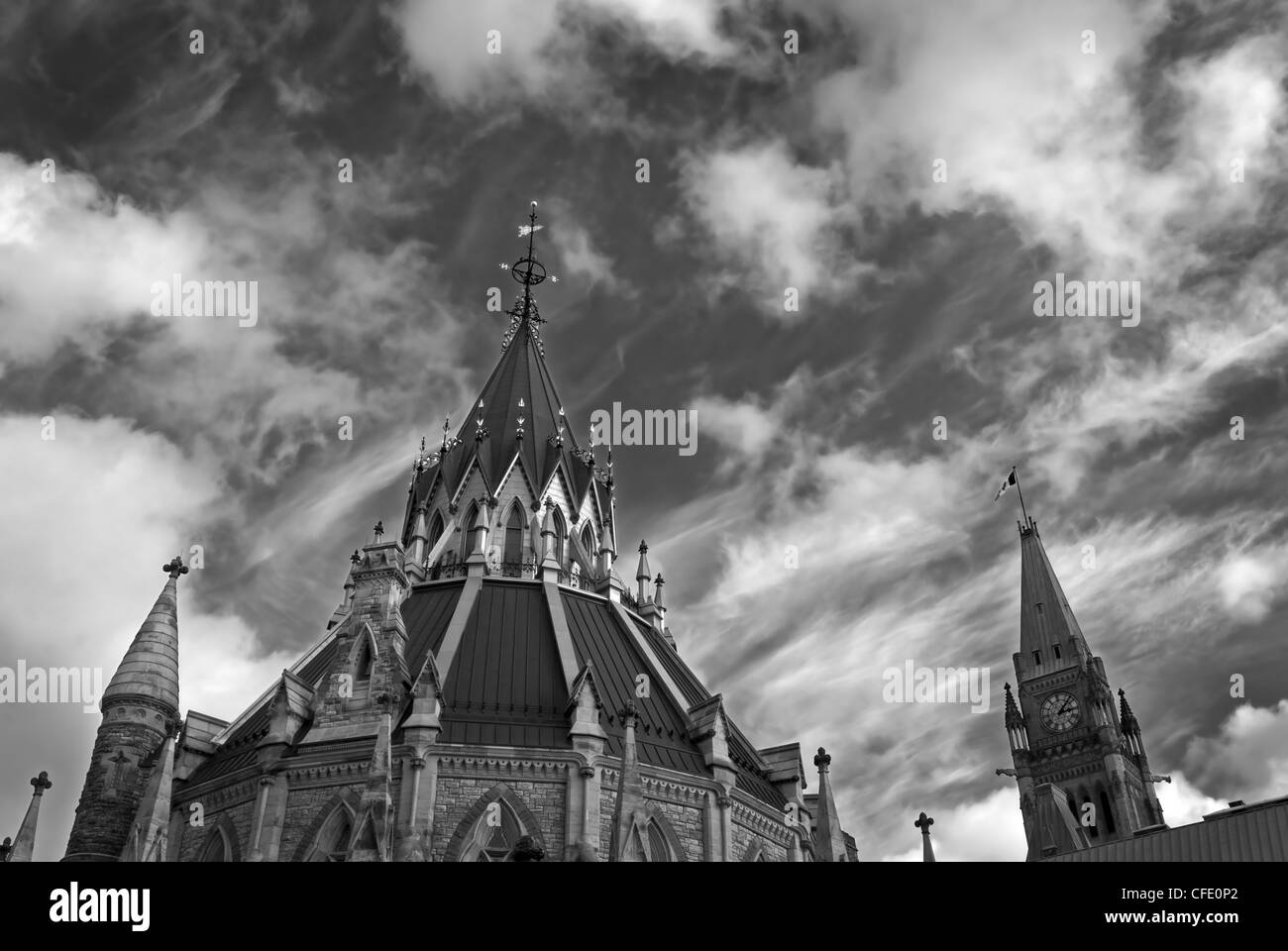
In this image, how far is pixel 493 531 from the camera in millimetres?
43781

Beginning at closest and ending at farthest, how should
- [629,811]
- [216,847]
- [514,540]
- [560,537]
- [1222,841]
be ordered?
[629,811] < [1222,841] < [216,847] < [514,540] < [560,537]

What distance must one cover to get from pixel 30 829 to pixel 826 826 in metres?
23.4

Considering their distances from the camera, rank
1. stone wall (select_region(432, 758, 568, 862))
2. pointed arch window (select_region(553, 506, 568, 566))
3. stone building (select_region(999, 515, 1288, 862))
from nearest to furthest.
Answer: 1. stone wall (select_region(432, 758, 568, 862))
2. pointed arch window (select_region(553, 506, 568, 566))
3. stone building (select_region(999, 515, 1288, 862))

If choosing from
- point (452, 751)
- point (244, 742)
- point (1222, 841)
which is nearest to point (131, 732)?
point (244, 742)

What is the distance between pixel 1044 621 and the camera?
94.4 m

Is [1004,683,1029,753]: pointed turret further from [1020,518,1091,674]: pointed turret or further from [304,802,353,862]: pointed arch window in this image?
[304,802,353,862]: pointed arch window

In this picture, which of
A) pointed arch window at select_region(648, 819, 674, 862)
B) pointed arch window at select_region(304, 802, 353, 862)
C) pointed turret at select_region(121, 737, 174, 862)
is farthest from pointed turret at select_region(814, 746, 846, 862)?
pointed turret at select_region(121, 737, 174, 862)

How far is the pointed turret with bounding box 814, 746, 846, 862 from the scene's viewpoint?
102 feet

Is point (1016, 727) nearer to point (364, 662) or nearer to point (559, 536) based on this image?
point (559, 536)

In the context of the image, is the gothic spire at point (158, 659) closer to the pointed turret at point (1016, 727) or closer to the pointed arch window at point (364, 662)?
the pointed arch window at point (364, 662)

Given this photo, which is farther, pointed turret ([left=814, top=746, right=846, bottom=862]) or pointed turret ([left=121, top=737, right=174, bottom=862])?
pointed turret ([left=814, top=746, right=846, bottom=862])

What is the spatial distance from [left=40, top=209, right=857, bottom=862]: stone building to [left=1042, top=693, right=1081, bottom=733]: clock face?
2322 inches
